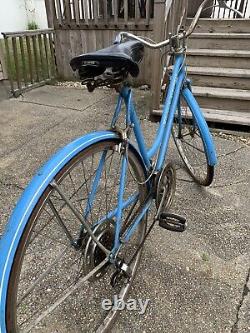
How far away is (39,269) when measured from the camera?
1.88 metres

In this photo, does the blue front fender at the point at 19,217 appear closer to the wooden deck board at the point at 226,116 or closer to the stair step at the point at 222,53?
the wooden deck board at the point at 226,116

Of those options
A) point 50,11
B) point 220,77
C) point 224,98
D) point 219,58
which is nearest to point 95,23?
point 50,11

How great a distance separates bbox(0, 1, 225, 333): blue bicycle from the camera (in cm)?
104

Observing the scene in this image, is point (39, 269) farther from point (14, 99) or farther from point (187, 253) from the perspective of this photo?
point (14, 99)

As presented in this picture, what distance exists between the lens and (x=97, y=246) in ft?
4.70

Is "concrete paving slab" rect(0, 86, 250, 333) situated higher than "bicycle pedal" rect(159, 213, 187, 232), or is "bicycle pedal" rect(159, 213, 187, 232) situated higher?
"bicycle pedal" rect(159, 213, 187, 232)

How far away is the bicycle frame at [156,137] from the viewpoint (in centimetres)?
146

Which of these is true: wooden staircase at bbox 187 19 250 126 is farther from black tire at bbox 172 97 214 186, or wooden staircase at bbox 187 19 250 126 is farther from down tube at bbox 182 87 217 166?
down tube at bbox 182 87 217 166

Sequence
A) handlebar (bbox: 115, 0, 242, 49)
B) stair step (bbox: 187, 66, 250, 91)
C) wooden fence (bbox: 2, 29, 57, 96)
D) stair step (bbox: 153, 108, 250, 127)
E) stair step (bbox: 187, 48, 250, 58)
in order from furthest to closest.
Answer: wooden fence (bbox: 2, 29, 57, 96), stair step (bbox: 187, 48, 250, 58), stair step (bbox: 187, 66, 250, 91), stair step (bbox: 153, 108, 250, 127), handlebar (bbox: 115, 0, 242, 49)

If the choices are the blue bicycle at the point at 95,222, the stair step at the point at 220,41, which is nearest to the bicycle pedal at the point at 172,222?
the blue bicycle at the point at 95,222

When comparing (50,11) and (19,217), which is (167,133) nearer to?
(19,217)

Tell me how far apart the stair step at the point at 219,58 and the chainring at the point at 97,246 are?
3.42m

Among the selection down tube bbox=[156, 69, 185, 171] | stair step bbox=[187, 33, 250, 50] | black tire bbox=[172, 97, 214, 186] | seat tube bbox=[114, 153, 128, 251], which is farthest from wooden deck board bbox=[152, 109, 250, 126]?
seat tube bbox=[114, 153, 128, 251]

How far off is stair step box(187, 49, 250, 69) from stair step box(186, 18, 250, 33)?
1.86 feet
